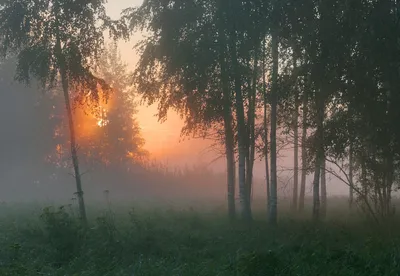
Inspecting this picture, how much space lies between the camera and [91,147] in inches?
1633

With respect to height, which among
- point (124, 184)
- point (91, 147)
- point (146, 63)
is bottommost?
point (124, 184)

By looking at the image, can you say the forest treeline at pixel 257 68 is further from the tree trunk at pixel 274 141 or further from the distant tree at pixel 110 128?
the distant tree at pixel 110 128

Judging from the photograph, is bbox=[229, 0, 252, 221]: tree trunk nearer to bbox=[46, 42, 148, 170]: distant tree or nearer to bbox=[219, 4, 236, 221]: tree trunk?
bbox=[219, 4, 236, 221]: tree trunk

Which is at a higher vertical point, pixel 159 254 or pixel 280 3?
pixel 280 3

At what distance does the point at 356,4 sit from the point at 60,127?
34450mm

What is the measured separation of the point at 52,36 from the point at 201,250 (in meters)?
10.4

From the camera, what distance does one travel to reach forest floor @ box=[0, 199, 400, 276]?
9430 millimetres

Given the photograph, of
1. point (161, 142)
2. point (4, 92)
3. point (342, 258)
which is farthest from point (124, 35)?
point (161, 142)

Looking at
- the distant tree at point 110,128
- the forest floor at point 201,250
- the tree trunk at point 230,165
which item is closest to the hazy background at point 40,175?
the distant tree at point 110,128

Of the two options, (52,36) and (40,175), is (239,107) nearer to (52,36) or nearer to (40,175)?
(52,36)

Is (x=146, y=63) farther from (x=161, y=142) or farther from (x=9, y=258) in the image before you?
(x=161, y=142)

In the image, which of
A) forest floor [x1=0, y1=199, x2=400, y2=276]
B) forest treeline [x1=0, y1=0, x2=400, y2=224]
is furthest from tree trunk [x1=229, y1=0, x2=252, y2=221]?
forest floor [x1=0, y1=199, x2=400, y2=276]

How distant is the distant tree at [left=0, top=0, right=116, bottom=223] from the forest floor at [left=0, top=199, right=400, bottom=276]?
13.0 ft

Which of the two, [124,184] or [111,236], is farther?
[124,184]
